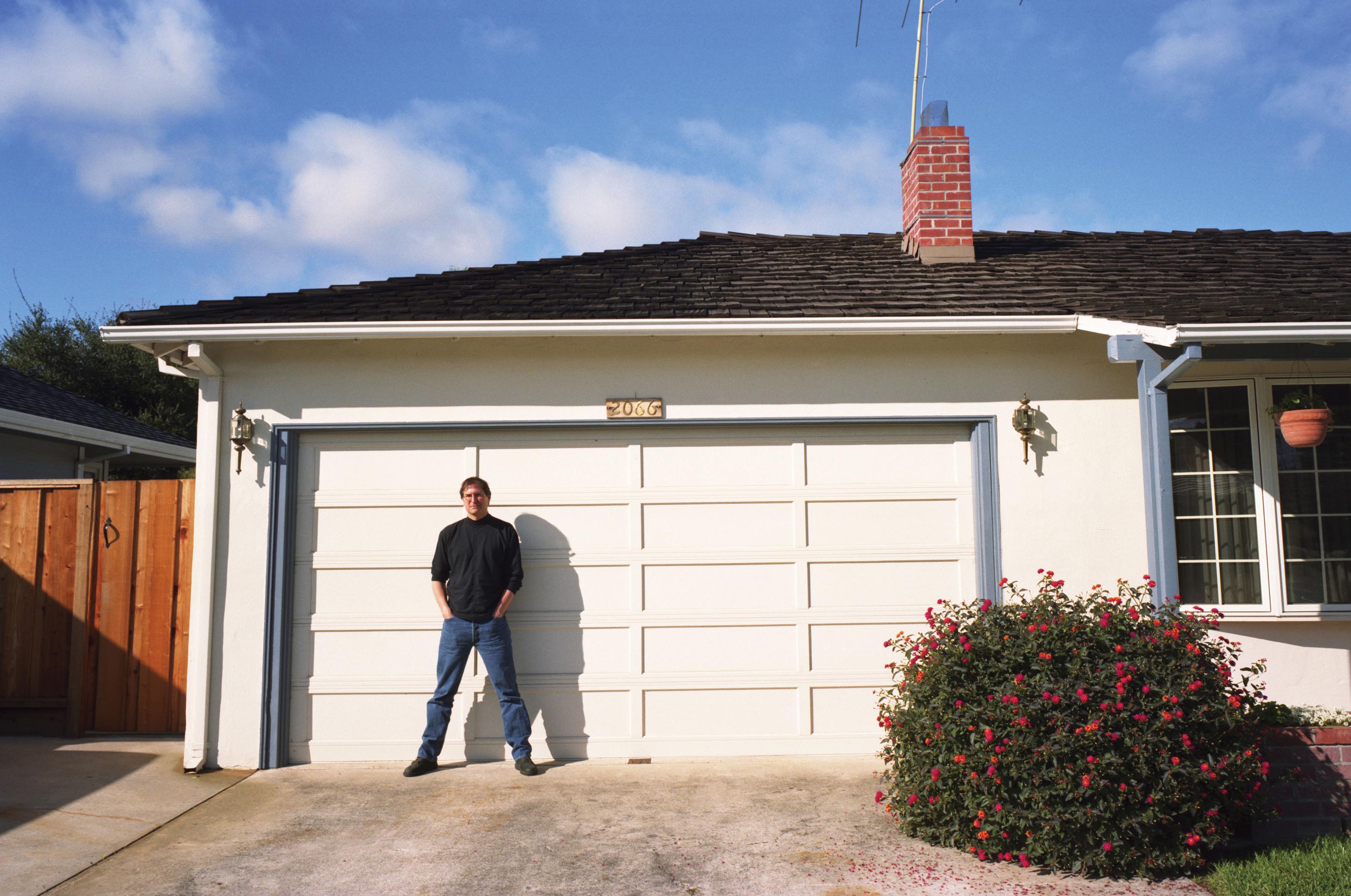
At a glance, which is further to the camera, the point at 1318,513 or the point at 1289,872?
the point at 1318,513

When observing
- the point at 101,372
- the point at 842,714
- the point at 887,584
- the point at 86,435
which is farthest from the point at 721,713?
the point at 101,372

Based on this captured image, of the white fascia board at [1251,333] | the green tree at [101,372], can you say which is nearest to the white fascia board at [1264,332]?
the white fascia board at [1251,333]

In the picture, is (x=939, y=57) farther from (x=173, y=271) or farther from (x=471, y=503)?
(x=173, y=271)

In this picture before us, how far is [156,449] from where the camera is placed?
1149cm

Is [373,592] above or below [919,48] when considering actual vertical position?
below

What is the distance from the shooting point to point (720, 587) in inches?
222

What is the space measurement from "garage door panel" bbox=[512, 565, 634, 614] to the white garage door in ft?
0.03

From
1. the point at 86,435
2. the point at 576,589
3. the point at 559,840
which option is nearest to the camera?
the point at 559,840

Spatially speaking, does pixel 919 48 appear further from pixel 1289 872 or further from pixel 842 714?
pixel 1289 872

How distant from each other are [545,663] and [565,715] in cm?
37

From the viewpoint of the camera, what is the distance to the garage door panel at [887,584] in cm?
562

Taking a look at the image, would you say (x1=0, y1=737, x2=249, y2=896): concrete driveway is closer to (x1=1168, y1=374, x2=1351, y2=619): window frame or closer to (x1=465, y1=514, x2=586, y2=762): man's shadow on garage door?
(x1=465, y1=514, x2=586, y2=762): man's shadow on garage door

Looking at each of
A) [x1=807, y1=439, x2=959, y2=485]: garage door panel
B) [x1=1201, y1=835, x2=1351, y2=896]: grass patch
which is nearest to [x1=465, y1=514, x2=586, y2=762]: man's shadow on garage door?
[x1=807, y1=439, x2=959, y2=485]: garage door panel

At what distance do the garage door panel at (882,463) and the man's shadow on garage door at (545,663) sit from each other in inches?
72.8
